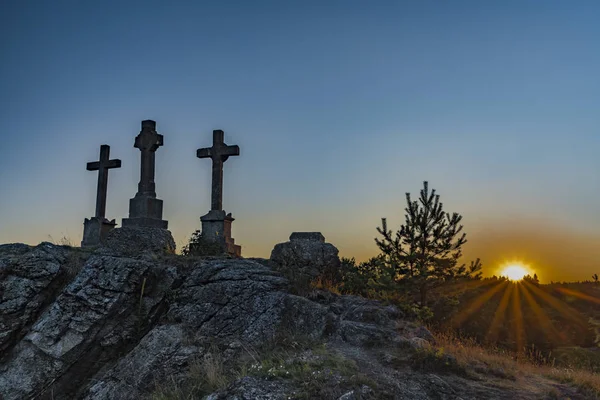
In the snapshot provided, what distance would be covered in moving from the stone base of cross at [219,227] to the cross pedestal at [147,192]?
154cm

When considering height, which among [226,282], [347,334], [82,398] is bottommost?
[82,398]

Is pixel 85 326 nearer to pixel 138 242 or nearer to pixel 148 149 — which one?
pixel 138 242

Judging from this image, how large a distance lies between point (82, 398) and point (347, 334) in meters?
5.32

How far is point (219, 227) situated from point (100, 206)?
6872 mm

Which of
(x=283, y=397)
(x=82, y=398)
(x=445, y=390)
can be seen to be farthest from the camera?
(x=82, y=398)

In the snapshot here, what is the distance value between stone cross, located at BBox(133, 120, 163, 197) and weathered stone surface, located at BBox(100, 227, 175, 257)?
3.93 m

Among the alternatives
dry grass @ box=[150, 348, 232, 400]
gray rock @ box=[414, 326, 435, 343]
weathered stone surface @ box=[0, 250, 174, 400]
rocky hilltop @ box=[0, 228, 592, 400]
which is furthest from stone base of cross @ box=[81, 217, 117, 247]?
Result: gray rock @ box=[414, 326, 435, 343]

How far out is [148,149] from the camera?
17969 mm

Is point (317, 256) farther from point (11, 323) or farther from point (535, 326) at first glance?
point (535, 326)

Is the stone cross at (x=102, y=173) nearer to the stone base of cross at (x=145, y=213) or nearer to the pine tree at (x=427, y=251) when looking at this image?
the stone base of cross at (x=145, y=213)

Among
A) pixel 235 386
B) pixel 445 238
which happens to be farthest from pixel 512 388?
pixel 445 238

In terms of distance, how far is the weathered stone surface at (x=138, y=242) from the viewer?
13211mm

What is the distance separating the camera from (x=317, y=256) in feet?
44.9

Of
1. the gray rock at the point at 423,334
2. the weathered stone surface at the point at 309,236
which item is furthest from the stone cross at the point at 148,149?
the gray rock at the point at 423,334
